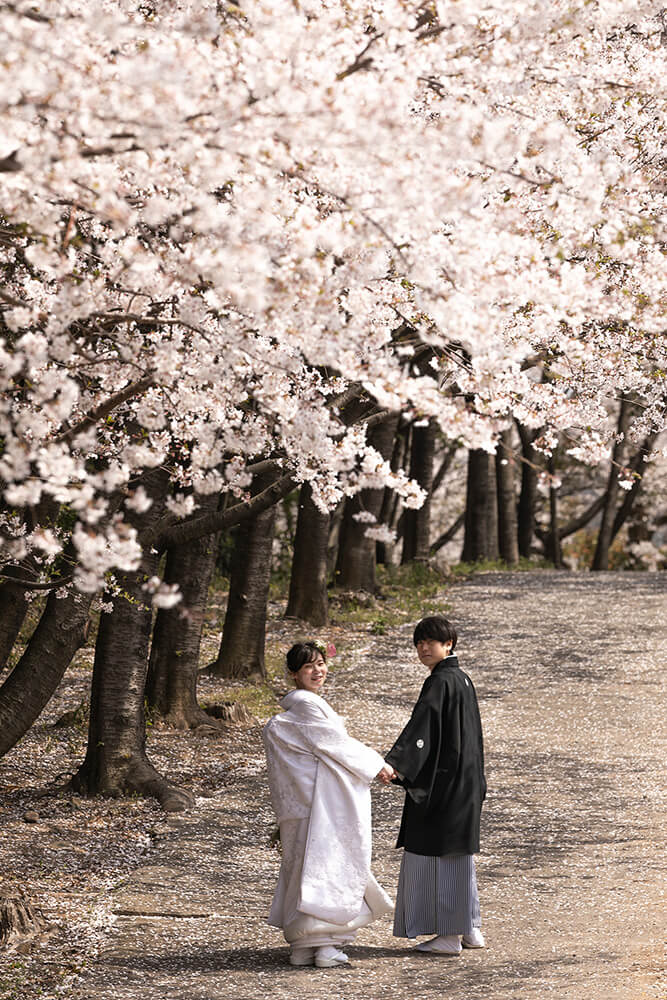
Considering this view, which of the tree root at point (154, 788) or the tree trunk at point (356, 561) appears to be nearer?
the tree root at point (154, 788)

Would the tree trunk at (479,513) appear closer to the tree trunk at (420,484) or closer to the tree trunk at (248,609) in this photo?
the tree trunk at (420,484)

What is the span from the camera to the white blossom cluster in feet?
14.1

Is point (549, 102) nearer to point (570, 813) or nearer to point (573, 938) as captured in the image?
point (573, 938)

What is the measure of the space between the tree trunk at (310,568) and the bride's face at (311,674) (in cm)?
991

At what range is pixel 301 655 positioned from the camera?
7.24 meters

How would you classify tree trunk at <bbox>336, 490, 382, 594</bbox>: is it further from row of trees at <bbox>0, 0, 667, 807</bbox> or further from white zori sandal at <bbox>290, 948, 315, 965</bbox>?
white zori sandal at <bbox>290, 948, 315, 965</bbox>

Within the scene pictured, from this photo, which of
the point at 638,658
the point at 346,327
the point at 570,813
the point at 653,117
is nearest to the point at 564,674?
the point at 638,658

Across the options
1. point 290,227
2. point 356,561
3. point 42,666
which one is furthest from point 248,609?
point 290,227

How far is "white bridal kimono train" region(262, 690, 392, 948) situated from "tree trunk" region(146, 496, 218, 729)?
5.31 meters

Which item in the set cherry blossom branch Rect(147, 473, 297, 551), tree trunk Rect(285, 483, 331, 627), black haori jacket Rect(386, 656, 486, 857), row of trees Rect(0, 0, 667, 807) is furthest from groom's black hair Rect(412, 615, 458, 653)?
tree trunk Rect(285, 483, 331, 627)

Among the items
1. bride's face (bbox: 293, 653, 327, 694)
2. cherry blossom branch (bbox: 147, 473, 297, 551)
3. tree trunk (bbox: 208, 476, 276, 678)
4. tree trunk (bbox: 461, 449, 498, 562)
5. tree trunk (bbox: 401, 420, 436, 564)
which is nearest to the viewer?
bride's face (bbox: 293, 653, 327, 694)

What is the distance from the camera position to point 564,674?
622 inches

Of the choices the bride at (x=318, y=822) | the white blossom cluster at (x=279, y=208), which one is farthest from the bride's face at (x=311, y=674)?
the white blossom cluster at (x=279, y=208)

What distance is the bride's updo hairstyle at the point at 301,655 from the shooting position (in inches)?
285
